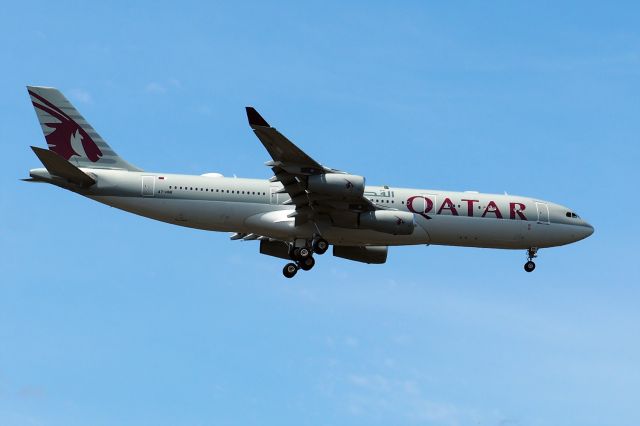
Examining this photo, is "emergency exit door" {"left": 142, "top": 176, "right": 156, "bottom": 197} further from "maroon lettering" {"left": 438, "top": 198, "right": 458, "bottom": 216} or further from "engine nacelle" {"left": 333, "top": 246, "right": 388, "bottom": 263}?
"maroon lettering" {"left": 438, "top": 198, "right": 458, "bottom": 216}

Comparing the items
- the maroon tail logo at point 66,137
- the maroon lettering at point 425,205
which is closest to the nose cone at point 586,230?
the maroon lettering at point 425,205

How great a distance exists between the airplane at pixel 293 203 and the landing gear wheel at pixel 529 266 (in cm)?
59

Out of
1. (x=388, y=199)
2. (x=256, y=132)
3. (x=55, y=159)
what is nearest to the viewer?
(x=256, y=132)

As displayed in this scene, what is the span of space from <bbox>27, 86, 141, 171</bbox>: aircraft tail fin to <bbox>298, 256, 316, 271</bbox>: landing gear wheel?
8495 mm

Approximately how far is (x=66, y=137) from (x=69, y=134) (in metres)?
0.20

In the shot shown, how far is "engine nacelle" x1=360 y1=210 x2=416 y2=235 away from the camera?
162ft

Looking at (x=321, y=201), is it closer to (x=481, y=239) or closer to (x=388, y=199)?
(x=388, y=199)

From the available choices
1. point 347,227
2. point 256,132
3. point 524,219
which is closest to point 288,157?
point 256,132

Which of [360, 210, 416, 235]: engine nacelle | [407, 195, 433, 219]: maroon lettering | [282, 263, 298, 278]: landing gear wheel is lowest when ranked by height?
[282, 263, 298, 278]: landing gear wheel

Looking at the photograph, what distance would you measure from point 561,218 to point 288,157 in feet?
51.3

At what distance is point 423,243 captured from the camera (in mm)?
52562

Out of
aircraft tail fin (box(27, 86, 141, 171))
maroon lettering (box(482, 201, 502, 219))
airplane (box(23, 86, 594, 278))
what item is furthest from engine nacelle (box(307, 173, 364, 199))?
aircraft tail fin (box(27, 86, 141, 171))

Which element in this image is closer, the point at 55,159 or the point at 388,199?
the point at 55,159

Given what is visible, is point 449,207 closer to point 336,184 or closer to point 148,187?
point 336,184
